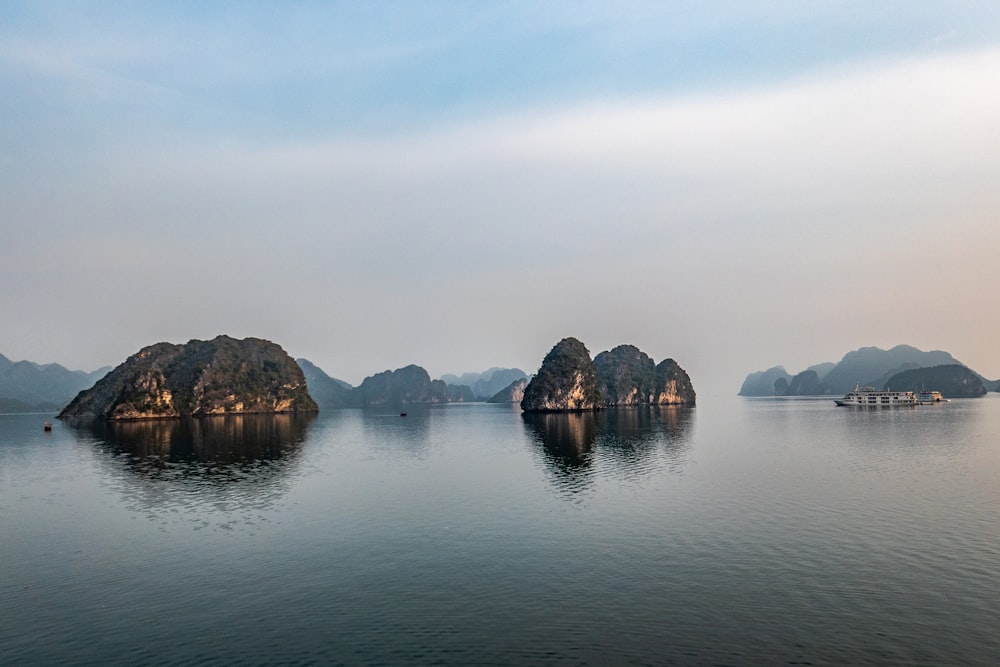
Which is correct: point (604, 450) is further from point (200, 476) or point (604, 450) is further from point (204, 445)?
point (204, 445)

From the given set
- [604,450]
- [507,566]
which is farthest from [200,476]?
[604,450]

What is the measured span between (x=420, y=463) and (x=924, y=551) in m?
86.6

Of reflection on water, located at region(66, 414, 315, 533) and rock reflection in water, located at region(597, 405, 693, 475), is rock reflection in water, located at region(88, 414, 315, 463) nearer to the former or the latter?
reflection on water, located at region(66, 414, 315, 533)

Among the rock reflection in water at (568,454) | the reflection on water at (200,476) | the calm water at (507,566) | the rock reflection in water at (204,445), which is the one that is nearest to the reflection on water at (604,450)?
the rock reflection in water at (568,454)

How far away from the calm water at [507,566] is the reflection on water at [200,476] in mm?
757

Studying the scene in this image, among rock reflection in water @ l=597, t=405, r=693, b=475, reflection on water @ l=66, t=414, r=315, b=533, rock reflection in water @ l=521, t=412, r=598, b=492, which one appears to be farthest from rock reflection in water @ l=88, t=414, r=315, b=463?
rock reflection in water @ l=597, t=405, r=693, b=475

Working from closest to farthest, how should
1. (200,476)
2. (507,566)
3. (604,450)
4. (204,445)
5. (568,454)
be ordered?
(507,566), (200,476), (568,454), (604,450), (204,445)

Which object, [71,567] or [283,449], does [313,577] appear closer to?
[71,567]

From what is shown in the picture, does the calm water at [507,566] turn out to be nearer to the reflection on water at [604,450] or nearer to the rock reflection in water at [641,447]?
the reflection on water at [604,450]

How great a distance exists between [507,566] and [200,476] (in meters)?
71.3

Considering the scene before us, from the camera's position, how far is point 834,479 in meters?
87.1

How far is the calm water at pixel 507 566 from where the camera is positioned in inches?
1265

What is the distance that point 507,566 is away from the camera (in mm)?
46375

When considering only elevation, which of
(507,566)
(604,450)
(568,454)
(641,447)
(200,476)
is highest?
(200,476)
